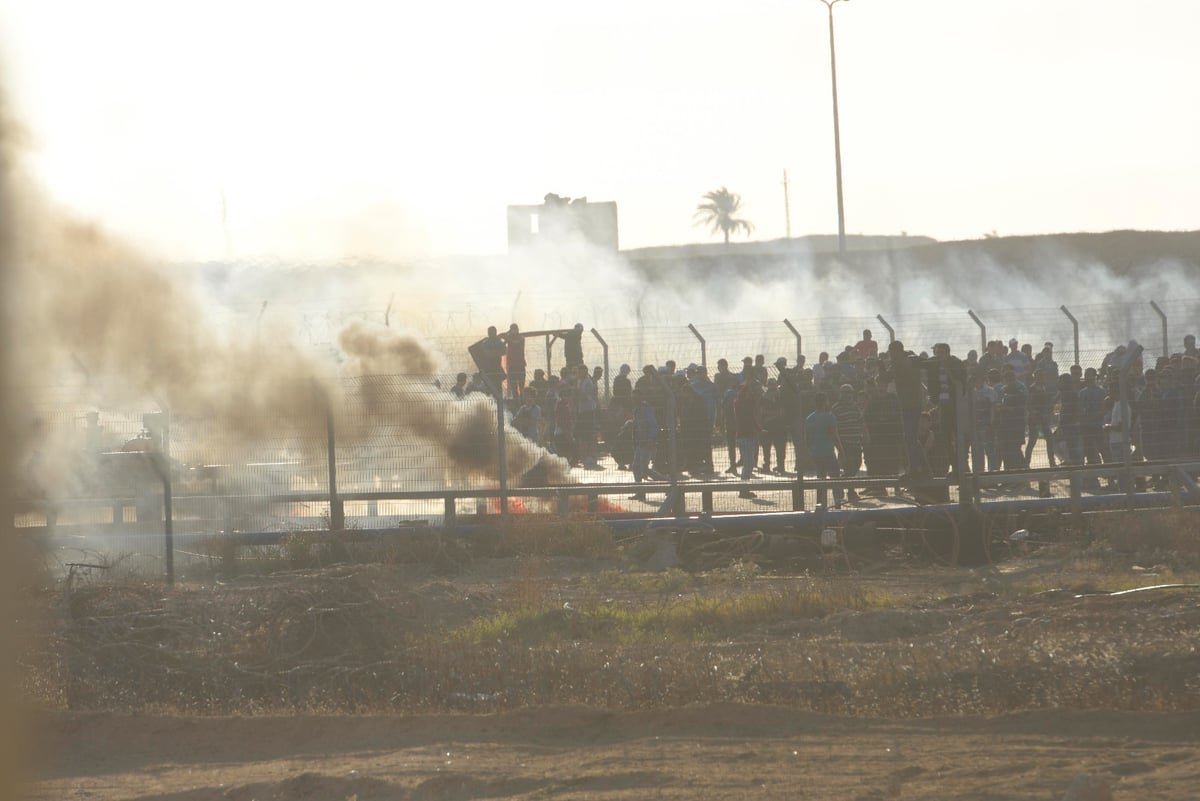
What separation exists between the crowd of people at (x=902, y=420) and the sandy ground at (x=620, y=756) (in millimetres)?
6939

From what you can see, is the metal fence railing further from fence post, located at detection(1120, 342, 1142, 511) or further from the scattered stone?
the scattered stone

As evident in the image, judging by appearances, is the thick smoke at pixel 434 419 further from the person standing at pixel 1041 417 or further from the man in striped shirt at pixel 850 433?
the person standing at pixel 1041 417

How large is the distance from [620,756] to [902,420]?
28.7ft

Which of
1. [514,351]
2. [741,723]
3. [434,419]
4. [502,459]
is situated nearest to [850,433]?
[502,459]

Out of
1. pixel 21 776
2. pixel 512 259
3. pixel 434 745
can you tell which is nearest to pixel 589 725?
pixel 434 745

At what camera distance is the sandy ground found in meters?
6.46

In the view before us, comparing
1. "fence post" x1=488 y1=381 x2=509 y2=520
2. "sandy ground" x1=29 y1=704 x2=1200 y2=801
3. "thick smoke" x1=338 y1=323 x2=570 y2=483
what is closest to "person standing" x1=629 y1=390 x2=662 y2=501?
"thick smoke" x1=338 y1=323 x2=570 y2=483

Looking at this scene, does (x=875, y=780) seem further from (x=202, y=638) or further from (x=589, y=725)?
(x=202, y=638)

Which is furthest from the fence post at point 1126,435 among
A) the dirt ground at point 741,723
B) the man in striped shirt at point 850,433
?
the dirt ground at point 741,723

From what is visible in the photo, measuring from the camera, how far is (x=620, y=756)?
23.2 ft

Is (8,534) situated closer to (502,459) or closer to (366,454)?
(366,454)

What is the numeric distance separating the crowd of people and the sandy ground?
694 centimetres

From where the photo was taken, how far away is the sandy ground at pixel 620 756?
6461 millimetres

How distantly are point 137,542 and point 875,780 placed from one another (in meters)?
9.49
